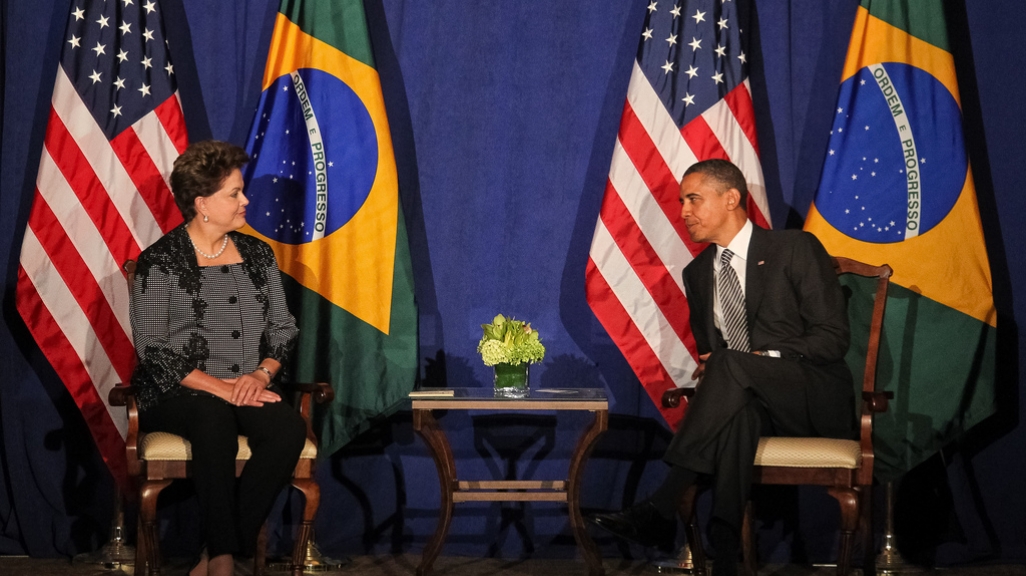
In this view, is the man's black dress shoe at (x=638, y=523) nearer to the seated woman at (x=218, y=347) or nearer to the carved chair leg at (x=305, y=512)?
the carved chair leg at (x=305, y=512)

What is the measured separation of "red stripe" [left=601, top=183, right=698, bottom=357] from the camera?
162 inches

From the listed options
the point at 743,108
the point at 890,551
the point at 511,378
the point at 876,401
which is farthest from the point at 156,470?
the point at 890,551

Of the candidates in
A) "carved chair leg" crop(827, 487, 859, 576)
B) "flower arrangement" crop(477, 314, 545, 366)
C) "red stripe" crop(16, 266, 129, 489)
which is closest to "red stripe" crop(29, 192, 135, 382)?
"red stripe" crop(16, 266, 129, 489)

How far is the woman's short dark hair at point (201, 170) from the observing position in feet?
11.8

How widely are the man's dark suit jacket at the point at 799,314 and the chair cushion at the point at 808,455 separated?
17 cm

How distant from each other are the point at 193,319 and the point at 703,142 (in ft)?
6.81

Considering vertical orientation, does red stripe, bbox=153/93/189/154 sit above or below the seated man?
above

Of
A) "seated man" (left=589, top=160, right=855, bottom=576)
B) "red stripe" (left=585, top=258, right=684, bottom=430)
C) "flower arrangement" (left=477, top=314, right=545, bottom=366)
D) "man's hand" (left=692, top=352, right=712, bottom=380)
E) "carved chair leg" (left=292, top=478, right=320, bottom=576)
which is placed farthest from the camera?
"red stripe" (left=585, top=258, right=684, bottom=430)

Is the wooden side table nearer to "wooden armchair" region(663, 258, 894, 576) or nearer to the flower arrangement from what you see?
Answer: the flower arrangement

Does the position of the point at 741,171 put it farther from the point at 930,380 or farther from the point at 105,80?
the point at 105,80

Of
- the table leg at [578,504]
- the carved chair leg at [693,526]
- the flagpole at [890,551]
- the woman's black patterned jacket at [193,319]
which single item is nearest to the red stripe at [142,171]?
the woman's black patterned jacket at [193,319]

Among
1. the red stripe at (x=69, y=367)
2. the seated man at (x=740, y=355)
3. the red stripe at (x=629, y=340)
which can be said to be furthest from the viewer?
the red stripe at (x=629, y=340)

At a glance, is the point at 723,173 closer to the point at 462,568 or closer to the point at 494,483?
the point at 494,483

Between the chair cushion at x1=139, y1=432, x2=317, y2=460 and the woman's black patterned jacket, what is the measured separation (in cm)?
14
